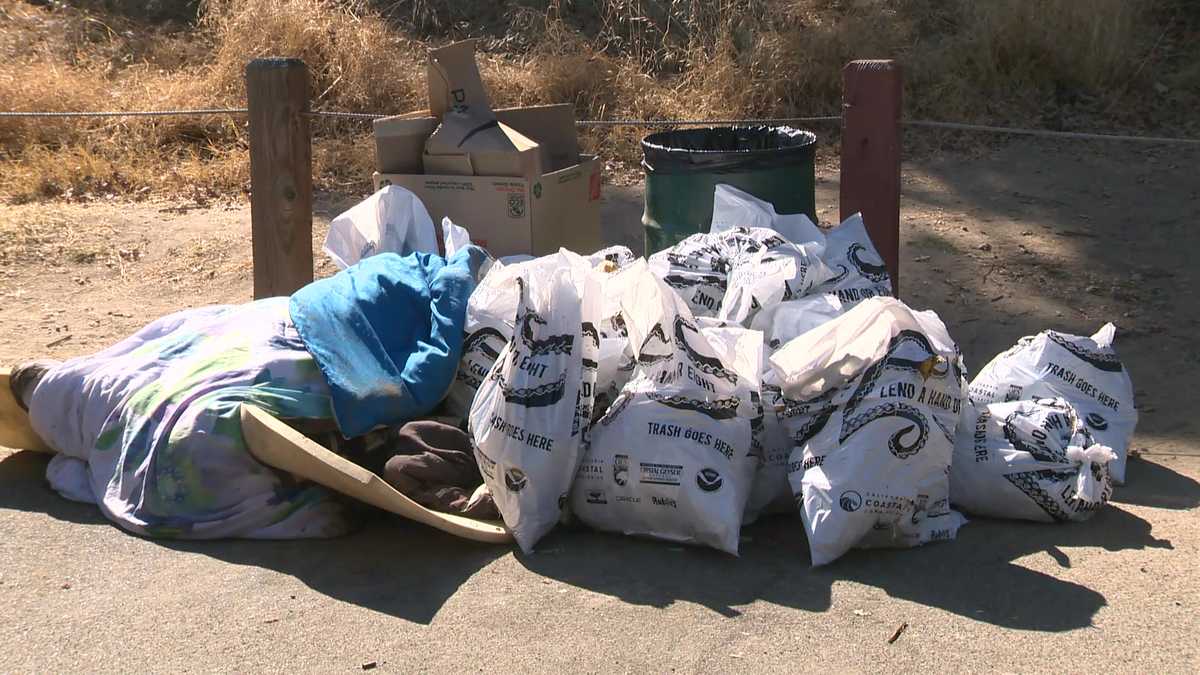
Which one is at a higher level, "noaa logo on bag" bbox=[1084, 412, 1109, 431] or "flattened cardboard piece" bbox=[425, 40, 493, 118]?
"flattened cardboard piece" bbox=[425, 40, 493, 118]

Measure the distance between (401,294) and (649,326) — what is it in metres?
0.88

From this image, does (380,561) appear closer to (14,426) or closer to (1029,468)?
(14,426)

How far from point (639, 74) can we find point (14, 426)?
539cm

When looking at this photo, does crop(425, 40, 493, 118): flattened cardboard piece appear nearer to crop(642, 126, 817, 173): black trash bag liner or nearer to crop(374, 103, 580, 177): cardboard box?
crop(374, 103, 580, 177): cardboard box

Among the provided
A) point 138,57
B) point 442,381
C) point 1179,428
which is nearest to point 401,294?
point 442,381

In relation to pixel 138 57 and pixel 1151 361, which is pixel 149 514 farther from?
pixel 138 57

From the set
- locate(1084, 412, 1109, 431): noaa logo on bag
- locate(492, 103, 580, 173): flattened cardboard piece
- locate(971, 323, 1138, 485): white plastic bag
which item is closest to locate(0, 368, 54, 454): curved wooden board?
locate(492, 103, 580, 173): flattened cardboard piece

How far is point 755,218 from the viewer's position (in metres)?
4.06

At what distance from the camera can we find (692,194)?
4324 millimetres

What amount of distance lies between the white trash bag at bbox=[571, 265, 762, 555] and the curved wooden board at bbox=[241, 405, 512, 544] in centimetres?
29

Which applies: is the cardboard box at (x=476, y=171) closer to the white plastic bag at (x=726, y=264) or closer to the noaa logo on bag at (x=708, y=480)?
the white plastic bag at (x=726, y=264)

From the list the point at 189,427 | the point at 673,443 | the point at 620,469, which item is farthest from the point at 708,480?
the point at 189,427

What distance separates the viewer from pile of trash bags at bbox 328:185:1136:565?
10.1 feet

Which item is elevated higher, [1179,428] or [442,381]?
[442,381]
